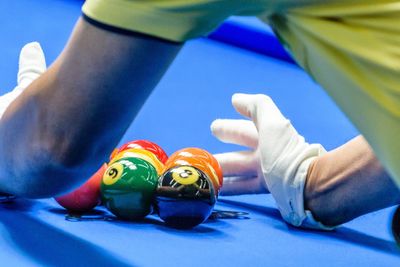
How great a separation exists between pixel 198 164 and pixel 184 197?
11 cm

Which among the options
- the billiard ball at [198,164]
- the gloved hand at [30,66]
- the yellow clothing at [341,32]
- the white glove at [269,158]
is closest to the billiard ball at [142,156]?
the billiard ball at [198,164]

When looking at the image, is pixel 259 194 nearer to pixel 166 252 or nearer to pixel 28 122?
pixel 166 252

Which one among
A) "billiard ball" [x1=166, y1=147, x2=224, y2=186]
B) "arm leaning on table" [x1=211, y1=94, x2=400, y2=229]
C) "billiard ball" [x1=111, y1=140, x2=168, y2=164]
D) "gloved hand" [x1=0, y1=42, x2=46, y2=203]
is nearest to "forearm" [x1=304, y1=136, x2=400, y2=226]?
"arm leaning on table" [x1=211, y1=94, x2=400, y2=229]

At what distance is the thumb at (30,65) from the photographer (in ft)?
5.56

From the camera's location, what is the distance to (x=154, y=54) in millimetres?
950

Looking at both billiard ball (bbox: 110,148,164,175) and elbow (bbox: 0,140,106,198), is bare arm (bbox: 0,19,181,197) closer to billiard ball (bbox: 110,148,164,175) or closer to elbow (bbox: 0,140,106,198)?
elbow (bbox: 0,140,106,198)

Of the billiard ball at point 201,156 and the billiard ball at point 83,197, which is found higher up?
the billiard ball at point 201,156

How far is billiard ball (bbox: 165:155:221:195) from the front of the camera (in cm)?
136

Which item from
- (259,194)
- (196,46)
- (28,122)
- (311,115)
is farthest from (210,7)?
(196,46)

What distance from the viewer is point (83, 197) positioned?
53.2 inches

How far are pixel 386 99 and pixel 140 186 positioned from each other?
1.71ft

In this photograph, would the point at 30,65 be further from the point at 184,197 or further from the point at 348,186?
the point at 348,186

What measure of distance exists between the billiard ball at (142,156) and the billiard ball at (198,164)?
0.6 inches

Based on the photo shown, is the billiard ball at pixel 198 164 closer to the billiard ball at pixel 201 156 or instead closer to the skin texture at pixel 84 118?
the billiard ball at pixel 201 156
